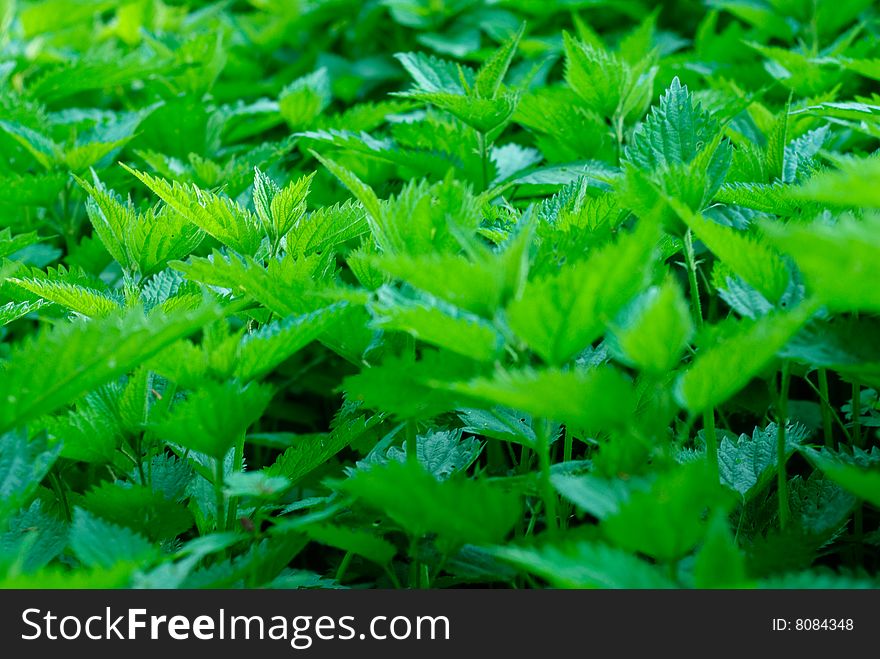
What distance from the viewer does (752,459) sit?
1.02 meters

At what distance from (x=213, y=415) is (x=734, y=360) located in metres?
0.44

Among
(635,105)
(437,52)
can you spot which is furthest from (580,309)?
(437,52)

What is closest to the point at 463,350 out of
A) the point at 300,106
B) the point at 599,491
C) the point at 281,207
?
the point at 599,491

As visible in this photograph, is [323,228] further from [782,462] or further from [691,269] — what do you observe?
[782,462]

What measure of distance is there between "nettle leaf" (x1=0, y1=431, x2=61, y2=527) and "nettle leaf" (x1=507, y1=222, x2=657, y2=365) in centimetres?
41

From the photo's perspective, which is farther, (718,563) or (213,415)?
(213,415)

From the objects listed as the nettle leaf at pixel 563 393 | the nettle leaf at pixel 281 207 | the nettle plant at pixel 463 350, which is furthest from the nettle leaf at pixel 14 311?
the nettle leaf at pixel 563 393

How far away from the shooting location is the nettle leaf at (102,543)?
30.6 inches

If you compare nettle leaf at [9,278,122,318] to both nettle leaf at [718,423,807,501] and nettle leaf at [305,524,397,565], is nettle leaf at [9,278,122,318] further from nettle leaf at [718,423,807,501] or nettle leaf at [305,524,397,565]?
nettle leaf at [718,423,807,501]

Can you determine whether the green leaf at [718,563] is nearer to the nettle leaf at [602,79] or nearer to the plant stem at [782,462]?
the plant stem at [782,462]

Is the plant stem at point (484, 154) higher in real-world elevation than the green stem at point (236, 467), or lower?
higher
